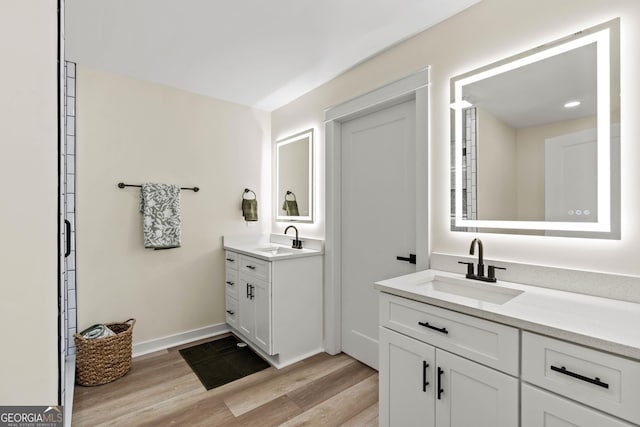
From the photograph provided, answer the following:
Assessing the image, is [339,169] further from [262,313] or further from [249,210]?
[262,313]

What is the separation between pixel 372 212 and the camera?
7.78 ft

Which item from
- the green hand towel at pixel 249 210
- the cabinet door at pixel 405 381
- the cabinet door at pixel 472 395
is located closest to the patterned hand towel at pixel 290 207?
the green hand towel at pixel 249 210

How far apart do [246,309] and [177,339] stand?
75 cm

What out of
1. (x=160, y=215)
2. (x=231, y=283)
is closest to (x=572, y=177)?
(x=231, y=283)

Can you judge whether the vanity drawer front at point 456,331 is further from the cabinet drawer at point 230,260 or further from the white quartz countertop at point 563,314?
the cabinet drawer at point 230,260

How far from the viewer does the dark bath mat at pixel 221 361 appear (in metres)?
2.21

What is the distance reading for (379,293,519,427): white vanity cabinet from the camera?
109 cm

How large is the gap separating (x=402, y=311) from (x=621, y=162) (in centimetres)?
115

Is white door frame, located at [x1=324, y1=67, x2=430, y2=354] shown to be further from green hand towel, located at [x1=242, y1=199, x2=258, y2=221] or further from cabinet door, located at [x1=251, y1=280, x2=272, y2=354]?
green hand towel, located at [x1=242, y1=199, x2=258, y2=221]

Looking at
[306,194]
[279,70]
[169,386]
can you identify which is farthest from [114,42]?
[169,386]

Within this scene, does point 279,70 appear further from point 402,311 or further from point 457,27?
point 402,311

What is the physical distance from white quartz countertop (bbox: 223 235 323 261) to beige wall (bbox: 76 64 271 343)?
0.34 feet

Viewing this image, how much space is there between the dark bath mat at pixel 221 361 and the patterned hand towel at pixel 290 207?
1345 millimetres

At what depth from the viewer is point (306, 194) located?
292cm
